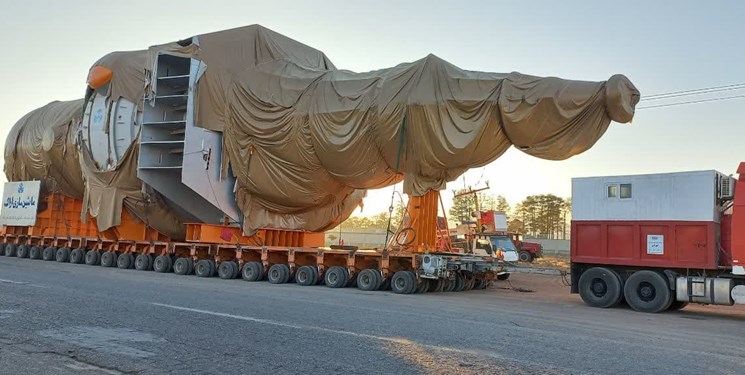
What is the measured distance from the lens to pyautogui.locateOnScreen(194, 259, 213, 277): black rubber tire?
19.7 metres

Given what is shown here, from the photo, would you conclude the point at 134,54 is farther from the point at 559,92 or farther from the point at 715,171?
the point at 715,171

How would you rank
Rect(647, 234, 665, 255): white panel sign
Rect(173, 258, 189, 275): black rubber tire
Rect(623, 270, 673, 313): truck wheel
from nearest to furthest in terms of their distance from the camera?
Rect(623, 270, 673, 313): truck wheel < Rect(647, 234, 665, 255): white panel sign < Rect(173, 258, 189, 275): black rubber tire

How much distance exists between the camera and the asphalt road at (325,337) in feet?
19.1

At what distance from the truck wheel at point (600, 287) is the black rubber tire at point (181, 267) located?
42.1ft

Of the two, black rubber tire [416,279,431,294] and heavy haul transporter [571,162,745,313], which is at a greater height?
heavy haul transporter [571,162,745,313]

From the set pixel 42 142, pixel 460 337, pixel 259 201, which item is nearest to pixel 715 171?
pixel 460 337

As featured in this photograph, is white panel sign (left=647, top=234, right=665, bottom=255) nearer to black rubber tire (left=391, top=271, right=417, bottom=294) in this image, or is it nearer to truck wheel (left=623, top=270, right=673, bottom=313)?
truck wheel (left=623, top=270, right=673, bottom=313)

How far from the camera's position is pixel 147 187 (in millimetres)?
20859

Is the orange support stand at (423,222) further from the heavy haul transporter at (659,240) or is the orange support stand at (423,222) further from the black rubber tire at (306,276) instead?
the heavy haul transporter at (659,240)

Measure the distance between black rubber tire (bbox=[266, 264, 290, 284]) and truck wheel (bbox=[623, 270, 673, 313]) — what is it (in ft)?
30.9

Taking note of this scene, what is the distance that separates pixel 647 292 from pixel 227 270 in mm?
12261

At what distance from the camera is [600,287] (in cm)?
1454

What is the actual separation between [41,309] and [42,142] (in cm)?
2178

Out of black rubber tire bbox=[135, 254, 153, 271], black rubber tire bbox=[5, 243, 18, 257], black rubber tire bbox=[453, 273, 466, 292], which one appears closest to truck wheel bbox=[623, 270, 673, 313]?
black rubber tire bbox=[453, 273, 466, 292]
